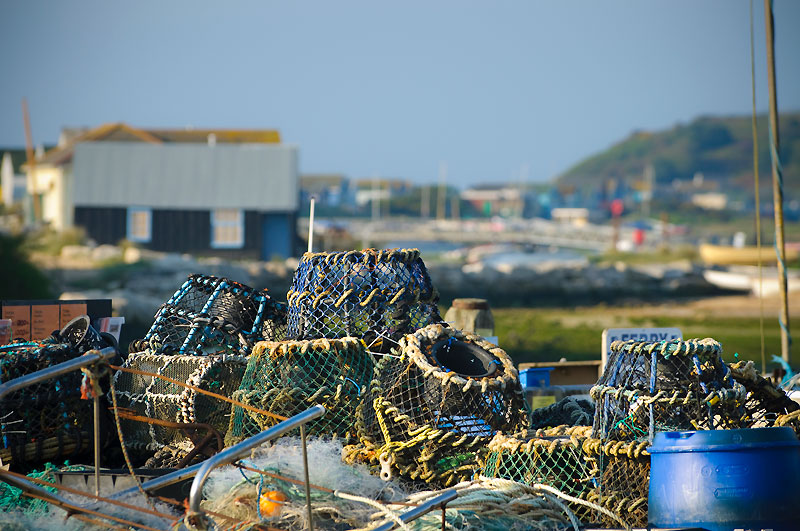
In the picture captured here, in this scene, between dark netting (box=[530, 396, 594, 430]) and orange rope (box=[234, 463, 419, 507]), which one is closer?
orange rope (box=[234, 463, 419, 507])

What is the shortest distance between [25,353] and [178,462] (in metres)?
0.90

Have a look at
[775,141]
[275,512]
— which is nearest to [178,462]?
[275,512]

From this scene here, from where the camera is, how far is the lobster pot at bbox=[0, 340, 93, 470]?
15.0ft

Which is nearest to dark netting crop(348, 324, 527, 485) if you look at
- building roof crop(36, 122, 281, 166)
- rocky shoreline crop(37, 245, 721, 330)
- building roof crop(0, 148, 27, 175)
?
rocky shoreline crop(37, 245, 721, 330)

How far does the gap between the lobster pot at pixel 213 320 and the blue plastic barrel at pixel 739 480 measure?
8.65 feet

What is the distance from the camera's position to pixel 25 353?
461cm

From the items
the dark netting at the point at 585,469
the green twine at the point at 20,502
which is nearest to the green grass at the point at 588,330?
the dark netting at the point at 585,469

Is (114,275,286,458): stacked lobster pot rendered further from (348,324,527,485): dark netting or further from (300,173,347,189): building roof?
(300,173,347,189): building roof

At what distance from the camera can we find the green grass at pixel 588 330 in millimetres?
19750

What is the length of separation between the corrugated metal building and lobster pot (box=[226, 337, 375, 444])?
3699 cm

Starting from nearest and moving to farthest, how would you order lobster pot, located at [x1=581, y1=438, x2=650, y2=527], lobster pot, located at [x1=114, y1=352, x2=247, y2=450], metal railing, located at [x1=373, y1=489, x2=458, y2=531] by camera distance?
metal railing, located at [x1=373, y1=489, x2=458, y2=531], lobster pot, located at [x1=581, y1=438, x2=650, y2=527], lobster pot, located at [x1=114, y1=352, x2=247, y2=450]

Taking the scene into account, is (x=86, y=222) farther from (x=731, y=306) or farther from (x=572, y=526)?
(x=572, y=526)

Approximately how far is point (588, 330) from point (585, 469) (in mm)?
21692

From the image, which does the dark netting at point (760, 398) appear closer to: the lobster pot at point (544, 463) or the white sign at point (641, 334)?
the lobster pot at point (544, 463)
